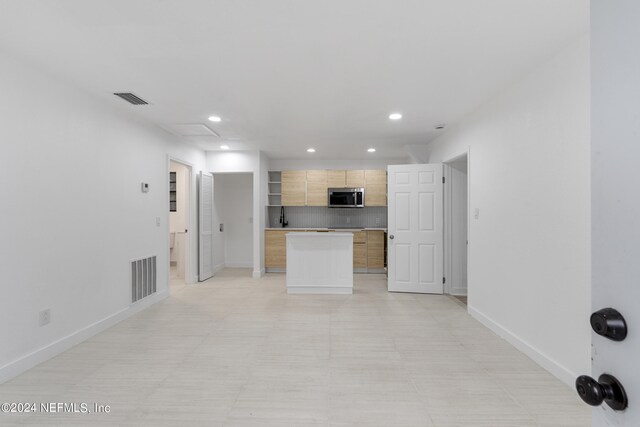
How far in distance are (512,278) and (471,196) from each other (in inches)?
48.1

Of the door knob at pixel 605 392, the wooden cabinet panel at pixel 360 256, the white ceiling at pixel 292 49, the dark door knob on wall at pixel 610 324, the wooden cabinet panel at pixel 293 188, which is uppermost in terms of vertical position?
the white ceiling at pixel 292 49

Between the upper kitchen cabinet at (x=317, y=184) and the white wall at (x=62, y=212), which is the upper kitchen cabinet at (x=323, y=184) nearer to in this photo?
the upper kitchen cabinet at (x=317, y=184)

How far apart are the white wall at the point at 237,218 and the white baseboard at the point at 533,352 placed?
210 inches

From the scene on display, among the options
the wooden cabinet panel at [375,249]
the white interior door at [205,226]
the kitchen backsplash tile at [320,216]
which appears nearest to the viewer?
the white interior door at [205,226]

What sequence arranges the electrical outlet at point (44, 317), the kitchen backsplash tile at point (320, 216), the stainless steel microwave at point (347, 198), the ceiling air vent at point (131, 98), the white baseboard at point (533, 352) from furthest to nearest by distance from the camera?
1. the kitchen backsplash tile at point (320, 216)
2. the stainless steel microwave at point (347, 198)
3. the ceiling air vent at point (131, 98)
4. the electrical outlet at point (44, 317)
5. the white baseboard at point (533, 352)

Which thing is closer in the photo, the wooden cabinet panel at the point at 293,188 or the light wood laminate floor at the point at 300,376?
the light wood laminate floor at the point at 300,376

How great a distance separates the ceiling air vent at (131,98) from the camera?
10.6 ft

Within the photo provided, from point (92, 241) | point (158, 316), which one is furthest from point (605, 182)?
point (158, 316)

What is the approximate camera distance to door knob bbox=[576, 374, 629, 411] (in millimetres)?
605

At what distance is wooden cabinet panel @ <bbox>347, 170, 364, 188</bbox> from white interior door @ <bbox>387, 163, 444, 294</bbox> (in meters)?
1.92

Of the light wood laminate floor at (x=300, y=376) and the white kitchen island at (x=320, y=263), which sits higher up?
the white kitchen island at (x=320, y=263)

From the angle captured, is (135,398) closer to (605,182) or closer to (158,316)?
(158,316)

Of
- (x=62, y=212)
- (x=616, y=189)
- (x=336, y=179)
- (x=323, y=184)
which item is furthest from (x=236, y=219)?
(x=616, y=189)

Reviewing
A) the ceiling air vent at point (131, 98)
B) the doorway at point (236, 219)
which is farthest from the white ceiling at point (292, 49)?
the doorway at point (236, 219)
